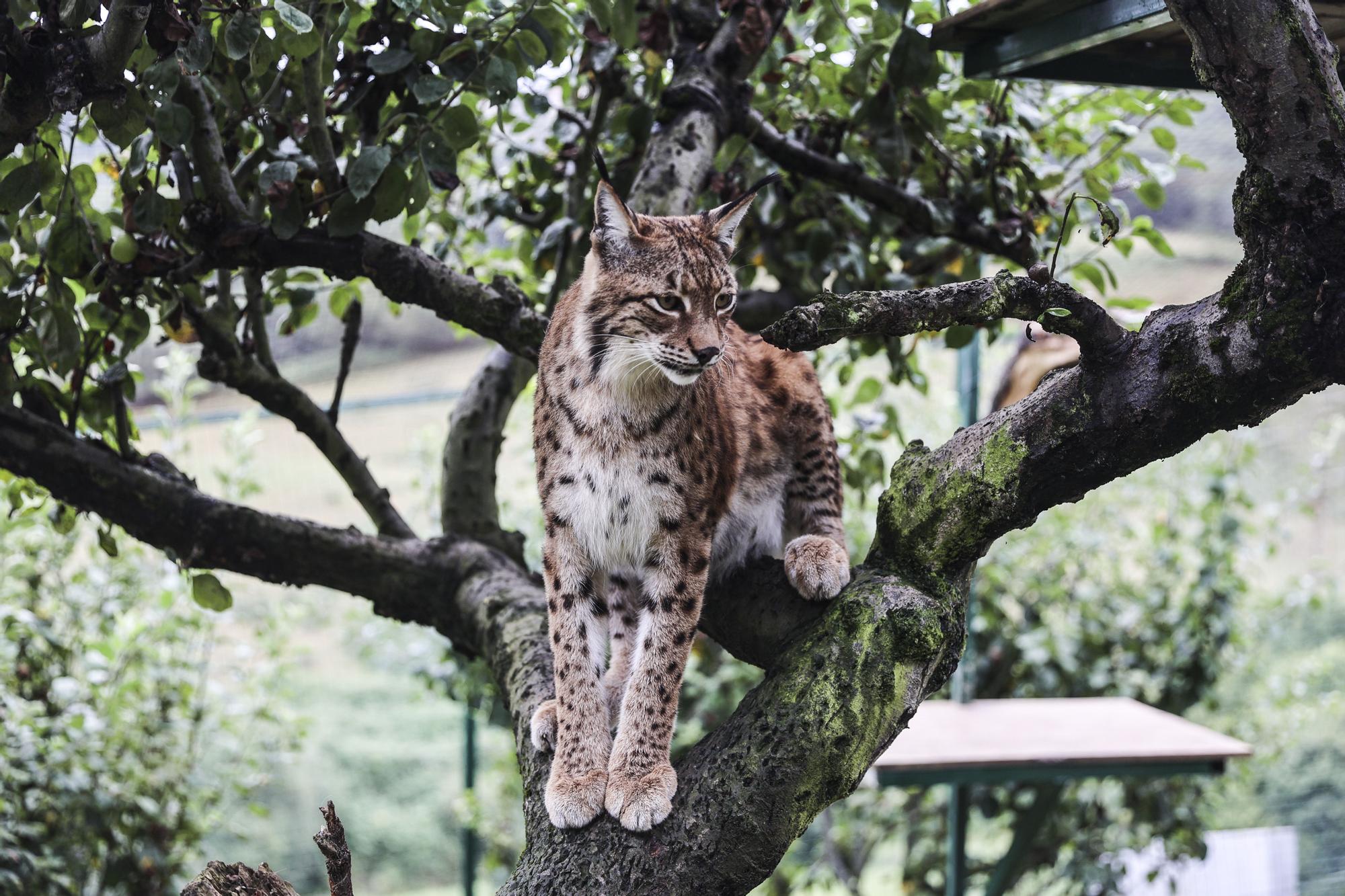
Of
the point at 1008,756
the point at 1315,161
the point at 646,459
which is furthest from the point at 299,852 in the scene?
the point at 1315,161

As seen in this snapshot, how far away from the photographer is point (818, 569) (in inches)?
94.4

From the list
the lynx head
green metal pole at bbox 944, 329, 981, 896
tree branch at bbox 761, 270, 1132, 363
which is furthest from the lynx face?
green metal pole at bbox 944, 329, 981, 896

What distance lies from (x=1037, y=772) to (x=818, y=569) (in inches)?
72.9

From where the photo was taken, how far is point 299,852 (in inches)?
293

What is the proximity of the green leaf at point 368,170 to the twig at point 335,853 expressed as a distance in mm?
1213

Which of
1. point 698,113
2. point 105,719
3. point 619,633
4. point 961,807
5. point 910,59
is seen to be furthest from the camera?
point 961,807

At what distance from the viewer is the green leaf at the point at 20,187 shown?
2.26 m

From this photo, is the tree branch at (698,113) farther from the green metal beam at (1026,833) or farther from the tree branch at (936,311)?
the green metal beam at (1026,833)

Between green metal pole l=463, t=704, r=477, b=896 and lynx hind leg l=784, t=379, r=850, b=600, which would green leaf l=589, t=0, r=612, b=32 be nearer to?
lynx hind leg l=784, t=379, r=850, b=600

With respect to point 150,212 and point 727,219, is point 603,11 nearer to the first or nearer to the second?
point 727,219

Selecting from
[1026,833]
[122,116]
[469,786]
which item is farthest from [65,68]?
[1026,833]

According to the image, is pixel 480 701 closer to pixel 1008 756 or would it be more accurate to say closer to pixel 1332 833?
pixel 1008 756

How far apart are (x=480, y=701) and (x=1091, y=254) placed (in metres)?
3.57

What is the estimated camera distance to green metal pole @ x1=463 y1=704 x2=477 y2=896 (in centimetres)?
584
